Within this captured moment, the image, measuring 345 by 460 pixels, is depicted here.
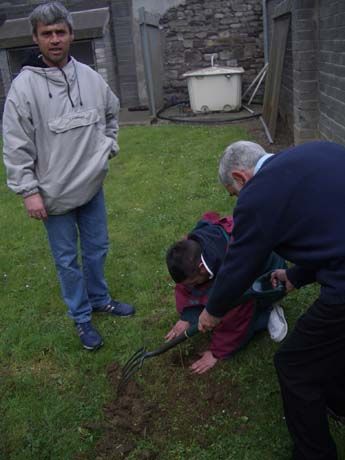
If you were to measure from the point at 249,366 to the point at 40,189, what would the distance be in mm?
1512

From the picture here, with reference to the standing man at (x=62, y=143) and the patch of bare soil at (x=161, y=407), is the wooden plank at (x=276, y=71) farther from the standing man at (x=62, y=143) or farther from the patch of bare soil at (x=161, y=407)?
the patch of bare soil at (x=161, y=407)

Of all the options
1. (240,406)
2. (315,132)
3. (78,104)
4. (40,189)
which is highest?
(78,104)

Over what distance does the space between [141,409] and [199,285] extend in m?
0.70

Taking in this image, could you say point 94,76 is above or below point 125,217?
above

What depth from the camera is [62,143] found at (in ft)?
9.51

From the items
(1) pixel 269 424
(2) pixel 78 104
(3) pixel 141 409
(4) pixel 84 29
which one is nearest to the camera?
(1) pixel 269 424

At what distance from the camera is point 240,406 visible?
106 inches

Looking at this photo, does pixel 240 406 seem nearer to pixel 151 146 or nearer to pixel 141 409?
pixel 141 409

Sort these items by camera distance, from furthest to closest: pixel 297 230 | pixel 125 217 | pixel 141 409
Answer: pixel 125 217, pixel 141 409, pixel 297 230

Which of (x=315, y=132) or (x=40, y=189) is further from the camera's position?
(x=315, y=132)

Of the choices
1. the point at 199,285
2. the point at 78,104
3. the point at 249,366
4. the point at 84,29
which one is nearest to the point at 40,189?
the point at 78,104

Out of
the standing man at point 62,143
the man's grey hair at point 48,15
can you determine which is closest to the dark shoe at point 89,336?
the standing man at point 62,143

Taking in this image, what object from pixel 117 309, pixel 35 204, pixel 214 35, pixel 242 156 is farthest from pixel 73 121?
pixel 214 35

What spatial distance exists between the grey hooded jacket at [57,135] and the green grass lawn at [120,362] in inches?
37.4
